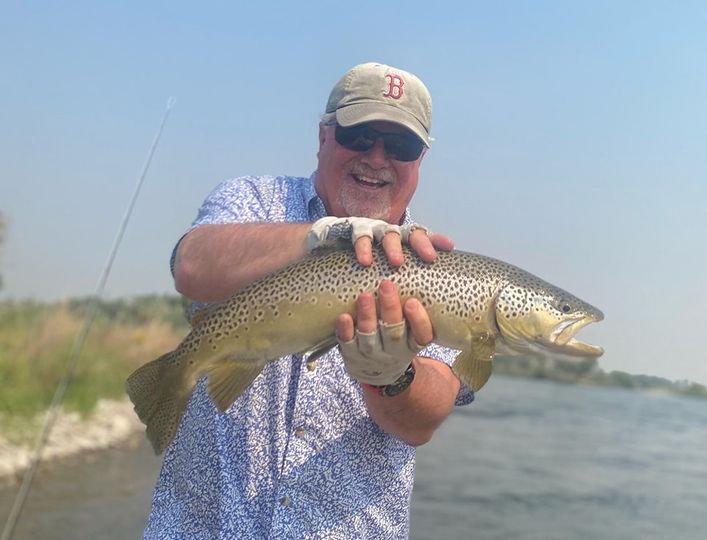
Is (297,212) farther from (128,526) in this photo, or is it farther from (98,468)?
(98,468)

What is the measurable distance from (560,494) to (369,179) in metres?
19.8

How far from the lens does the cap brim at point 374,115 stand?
12.0 ft

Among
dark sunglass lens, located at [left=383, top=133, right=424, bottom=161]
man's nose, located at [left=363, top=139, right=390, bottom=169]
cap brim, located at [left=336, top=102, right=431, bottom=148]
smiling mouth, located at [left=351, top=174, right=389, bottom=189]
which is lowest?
smiling mouth, located at [left=351, top=174, right=389, bottom=189]

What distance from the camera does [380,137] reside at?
3.75 m

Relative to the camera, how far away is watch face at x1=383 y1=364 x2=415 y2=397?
330 centimetres

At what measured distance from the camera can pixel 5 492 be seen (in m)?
13.4

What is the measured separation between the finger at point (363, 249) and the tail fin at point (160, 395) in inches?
33.0

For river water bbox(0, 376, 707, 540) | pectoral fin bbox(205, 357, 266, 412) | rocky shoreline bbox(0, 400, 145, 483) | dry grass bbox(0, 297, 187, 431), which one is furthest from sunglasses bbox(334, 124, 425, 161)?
rocky shoreline bbox(0, 400, 145, 483)

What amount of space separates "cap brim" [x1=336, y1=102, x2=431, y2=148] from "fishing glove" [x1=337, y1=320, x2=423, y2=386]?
1.03 meters

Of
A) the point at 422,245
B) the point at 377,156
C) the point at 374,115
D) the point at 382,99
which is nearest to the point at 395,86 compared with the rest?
the point at 382,99

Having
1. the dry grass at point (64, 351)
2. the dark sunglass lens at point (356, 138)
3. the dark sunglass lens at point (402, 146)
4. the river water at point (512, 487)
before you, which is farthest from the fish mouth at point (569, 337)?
the river water at point (512, 487)

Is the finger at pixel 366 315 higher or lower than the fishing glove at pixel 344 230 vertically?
lower

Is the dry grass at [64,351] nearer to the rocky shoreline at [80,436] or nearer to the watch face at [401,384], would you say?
the rocky shoreline at [80,436]

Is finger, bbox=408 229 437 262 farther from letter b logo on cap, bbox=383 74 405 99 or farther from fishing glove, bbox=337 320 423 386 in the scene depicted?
letter b logo on cap, bbox=383 74 405 99
